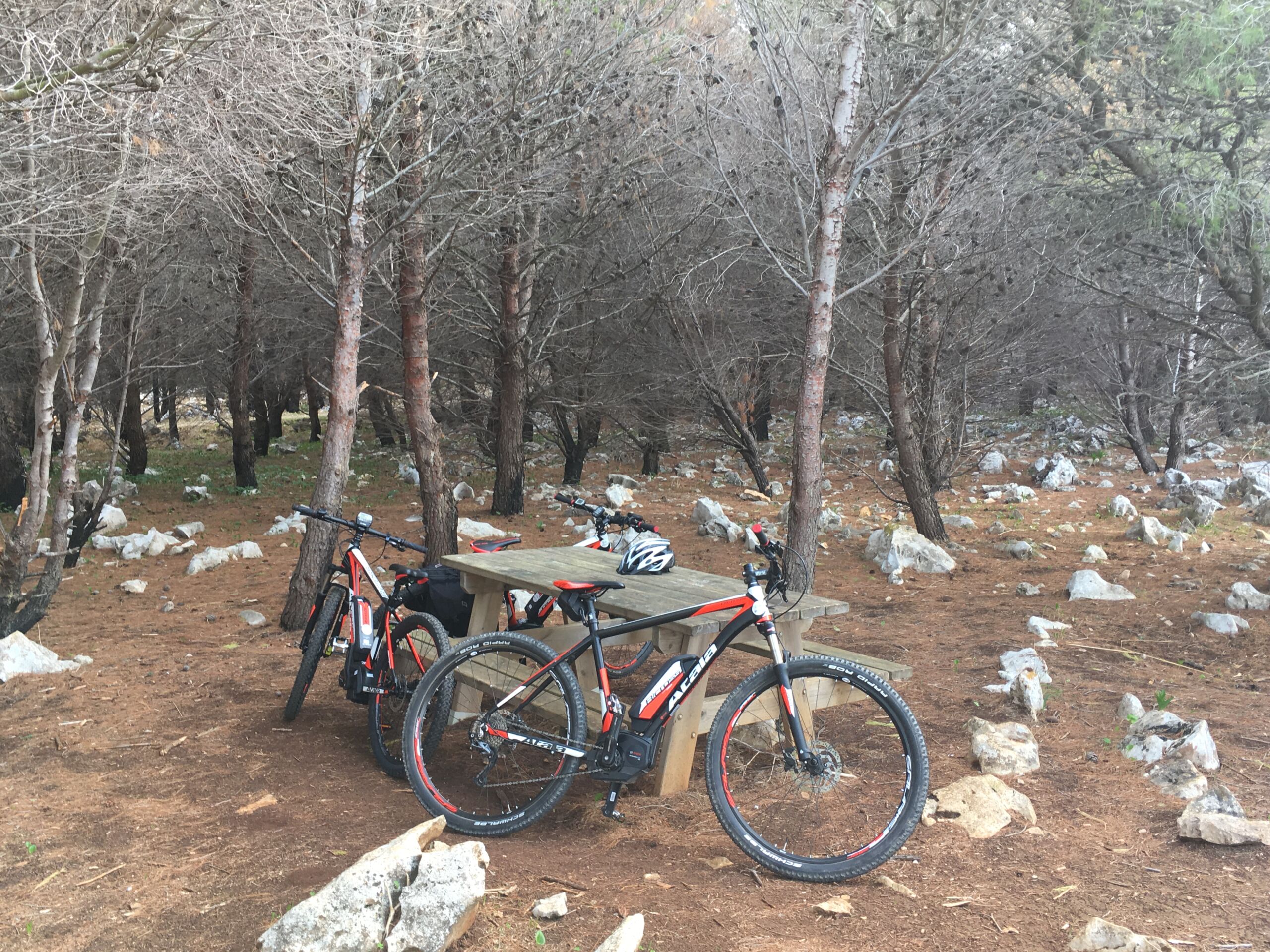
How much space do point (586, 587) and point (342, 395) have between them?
430cm

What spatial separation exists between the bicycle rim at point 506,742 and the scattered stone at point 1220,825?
2.25 m

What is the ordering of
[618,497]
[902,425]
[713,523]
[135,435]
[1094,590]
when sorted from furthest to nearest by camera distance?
[135,435] < [618,497] < [713,523] < [902,425] < [1094,590]

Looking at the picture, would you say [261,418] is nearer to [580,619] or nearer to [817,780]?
[580,619]

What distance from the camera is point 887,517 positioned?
13711 millimetres

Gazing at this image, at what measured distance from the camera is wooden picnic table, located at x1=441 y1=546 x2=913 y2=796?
4.10 meters

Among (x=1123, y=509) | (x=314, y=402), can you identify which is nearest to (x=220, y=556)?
(x=1123, y=509)

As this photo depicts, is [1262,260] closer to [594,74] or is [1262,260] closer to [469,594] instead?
[594,74]

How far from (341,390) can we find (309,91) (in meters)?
2.11

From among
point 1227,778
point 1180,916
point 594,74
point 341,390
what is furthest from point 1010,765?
point 594,74

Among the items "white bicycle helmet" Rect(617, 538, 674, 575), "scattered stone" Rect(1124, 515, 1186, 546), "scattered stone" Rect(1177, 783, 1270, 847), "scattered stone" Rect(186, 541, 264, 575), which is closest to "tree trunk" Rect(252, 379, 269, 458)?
"scattered stone" Rect(186, 541, 264, 575)


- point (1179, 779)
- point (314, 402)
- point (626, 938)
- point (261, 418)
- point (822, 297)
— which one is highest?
point (822, 297)

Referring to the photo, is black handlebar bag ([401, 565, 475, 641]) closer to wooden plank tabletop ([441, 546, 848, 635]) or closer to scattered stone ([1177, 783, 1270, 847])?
wooden plank tabletop ([441, 546, 848, 635])

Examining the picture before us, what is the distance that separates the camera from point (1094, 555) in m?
10.1

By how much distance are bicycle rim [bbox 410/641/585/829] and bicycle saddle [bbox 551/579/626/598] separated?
0.29 meters
